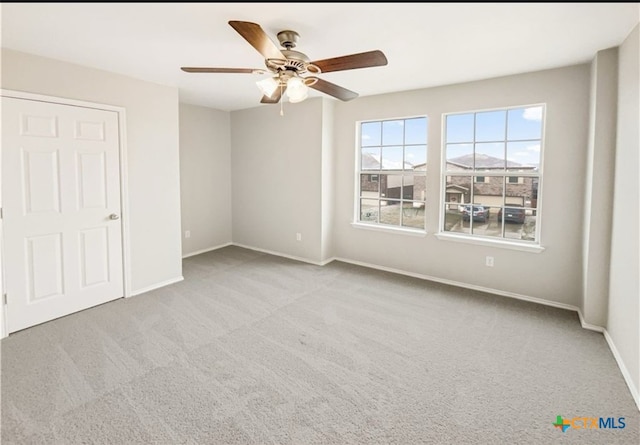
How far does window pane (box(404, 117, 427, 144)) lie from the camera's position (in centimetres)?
413

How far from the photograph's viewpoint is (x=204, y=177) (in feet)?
17.6

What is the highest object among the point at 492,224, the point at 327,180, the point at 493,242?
the point at 327,180

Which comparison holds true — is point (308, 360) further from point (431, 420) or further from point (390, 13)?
point (390, 13)

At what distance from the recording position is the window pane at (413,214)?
4.26m

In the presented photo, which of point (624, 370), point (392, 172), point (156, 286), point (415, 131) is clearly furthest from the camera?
point (392, 172)


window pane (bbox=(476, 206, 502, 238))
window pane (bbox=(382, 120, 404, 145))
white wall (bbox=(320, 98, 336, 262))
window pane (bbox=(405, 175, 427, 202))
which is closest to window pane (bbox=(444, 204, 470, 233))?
window pane (bbox=(476, 206, 502, 238))

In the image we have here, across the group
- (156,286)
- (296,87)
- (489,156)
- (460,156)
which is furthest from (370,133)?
(156,286)

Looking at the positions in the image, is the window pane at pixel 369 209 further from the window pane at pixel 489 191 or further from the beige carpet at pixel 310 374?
the beige carpet at pixel 310 374

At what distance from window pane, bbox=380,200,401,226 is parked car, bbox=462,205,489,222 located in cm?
84

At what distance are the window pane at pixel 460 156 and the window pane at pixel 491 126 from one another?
16 centimetres

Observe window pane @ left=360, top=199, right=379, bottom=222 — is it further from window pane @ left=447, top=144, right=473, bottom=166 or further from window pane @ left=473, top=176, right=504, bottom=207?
window pane @ left=473, top=176, right=504, bottom=207

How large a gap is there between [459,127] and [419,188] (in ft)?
2.79

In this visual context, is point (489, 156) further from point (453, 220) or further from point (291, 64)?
point (291, 64)

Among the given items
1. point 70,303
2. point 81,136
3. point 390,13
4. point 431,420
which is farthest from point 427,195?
point 70,303
